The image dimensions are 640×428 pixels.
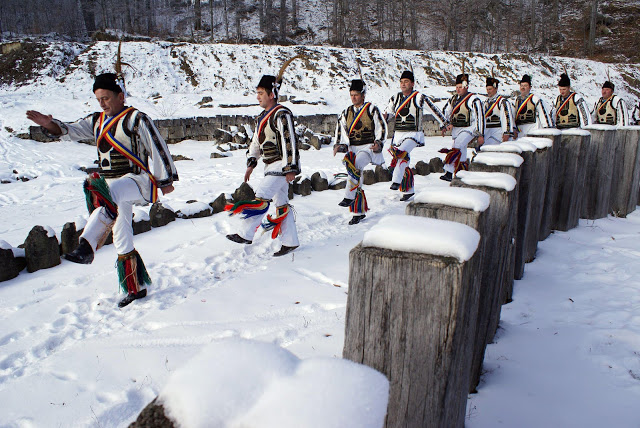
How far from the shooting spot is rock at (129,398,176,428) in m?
0.89

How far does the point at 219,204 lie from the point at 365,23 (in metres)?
43.9

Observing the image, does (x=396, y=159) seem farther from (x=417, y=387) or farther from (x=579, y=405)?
(x=417, y=387)

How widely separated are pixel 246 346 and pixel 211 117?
15.6 metres

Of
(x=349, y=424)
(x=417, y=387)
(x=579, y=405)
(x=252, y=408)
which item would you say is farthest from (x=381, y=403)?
(x=579, y=405)

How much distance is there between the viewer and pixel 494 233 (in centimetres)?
243

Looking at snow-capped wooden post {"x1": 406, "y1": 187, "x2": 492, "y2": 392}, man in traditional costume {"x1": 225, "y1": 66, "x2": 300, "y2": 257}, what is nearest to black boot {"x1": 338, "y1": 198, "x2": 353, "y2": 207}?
man in traditional costume {"x1": 225, "y1": 66, "x2": 300, "y2": 257}

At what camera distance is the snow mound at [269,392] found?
899mm

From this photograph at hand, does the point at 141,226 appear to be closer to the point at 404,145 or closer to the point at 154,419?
the point at 404,145

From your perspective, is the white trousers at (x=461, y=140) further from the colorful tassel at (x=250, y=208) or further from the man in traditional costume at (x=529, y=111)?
the colorful tassel at (x=250, y=208)

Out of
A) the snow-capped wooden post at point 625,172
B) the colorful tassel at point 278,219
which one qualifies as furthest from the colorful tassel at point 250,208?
the snow-capped wooden post at point 625,172

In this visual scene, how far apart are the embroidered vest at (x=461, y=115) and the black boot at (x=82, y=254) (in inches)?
265

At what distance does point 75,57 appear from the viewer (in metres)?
22.1

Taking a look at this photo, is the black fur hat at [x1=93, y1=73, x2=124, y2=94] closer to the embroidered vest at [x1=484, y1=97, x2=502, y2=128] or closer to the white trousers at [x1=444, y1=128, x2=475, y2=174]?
the white trousers at [x1=444, y1=128, x2=475, y2=174]

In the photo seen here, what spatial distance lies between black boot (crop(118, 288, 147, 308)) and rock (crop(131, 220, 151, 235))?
1652 mm
